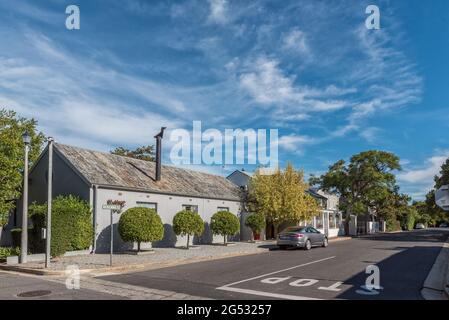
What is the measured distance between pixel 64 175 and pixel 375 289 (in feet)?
53.9

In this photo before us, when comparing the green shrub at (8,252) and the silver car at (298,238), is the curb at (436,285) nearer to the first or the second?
the silver car at (298,238)

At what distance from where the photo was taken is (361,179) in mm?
44844

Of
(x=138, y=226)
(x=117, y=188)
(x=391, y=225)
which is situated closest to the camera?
(x=138, y=226)

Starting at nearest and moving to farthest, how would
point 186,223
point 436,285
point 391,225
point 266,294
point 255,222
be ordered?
1. point 266,294
2. point 436,285
3. point 186,223
4. point 255,222
5. point 391,225

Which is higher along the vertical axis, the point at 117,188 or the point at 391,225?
the point at 117,188

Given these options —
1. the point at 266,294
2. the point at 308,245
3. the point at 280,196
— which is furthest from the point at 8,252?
the point at 280,196

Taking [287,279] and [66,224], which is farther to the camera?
[66,224]

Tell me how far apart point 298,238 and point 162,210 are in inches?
317

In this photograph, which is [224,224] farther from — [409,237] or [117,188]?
[409,237]

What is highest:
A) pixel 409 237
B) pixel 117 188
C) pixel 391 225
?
pixel 117 188

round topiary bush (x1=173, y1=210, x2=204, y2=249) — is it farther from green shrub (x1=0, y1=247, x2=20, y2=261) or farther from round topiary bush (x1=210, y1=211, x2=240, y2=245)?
green shrub (x1=0, y1=247, x2=20, y2=261)

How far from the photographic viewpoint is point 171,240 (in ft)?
81.7
